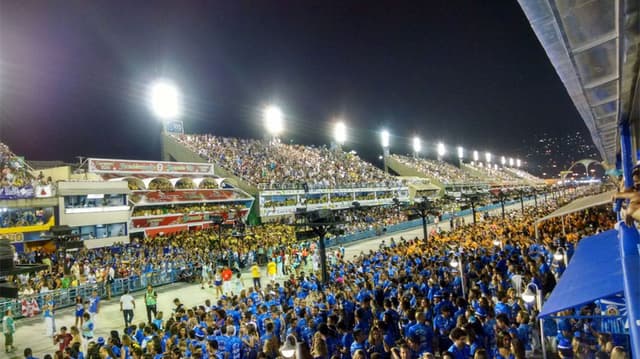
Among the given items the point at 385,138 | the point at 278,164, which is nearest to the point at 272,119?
the point at 278,164

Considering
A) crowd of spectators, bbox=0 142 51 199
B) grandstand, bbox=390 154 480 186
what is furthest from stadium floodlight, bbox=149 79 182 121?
grandstand, bbox=390 154 480 186

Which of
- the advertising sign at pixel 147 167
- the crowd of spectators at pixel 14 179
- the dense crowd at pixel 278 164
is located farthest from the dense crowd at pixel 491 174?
the crowd of spectators at pixel 14 179

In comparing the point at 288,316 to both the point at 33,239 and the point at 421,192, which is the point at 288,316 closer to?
the point at 33,239

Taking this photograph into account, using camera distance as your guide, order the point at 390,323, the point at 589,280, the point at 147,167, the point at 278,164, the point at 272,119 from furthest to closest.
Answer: the point at 272,119 → the point at 278,164 → the point at 147,167 → the point at 390,323 → the point at 589,280

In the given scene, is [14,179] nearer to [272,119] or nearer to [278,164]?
[278,164]

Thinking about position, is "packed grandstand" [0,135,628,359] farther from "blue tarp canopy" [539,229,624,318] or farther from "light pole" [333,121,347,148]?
"light pole" [333,121,347,148]

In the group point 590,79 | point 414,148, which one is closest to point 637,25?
point 590,79

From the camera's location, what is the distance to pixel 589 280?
18.1 feet

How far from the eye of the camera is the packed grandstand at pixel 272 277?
6914 mm

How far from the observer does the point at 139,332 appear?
9695mm

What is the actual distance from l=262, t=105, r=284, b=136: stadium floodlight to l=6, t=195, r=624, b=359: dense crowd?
169 feet

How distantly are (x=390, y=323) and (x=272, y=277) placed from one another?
13890 millimetres

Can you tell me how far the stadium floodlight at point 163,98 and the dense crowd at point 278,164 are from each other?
11.9ft

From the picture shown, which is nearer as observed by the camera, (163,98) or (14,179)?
(14,179)
